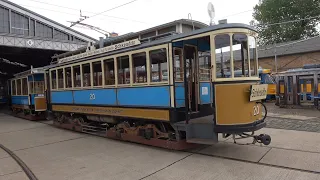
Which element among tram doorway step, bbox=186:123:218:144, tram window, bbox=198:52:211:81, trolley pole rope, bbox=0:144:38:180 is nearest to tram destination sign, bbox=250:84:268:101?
tram doorway step, bbox=186:123:218:144

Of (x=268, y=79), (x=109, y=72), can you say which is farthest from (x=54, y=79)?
(x=268, y=79)

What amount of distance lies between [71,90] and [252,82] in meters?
7.11

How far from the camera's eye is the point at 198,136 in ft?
20.4

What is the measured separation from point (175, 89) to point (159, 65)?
Answer: 2.69ft

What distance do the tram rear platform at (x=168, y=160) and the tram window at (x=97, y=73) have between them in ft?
6.51

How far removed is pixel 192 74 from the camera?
703cm

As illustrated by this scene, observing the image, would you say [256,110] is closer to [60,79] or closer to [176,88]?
[176,88]

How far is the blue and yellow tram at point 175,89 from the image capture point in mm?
5637

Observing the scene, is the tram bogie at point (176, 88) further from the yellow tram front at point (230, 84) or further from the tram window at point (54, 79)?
the tram window at point (54, 79)

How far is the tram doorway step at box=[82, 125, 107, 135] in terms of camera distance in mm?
9723

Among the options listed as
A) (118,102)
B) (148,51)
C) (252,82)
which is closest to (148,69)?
(148,51)

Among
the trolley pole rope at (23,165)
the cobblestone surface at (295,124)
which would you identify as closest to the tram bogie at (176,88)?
the trolley pole rope at (23,165)

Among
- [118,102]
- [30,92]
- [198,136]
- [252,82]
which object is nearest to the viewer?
[252,82]

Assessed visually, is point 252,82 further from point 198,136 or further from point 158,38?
point 158,38
